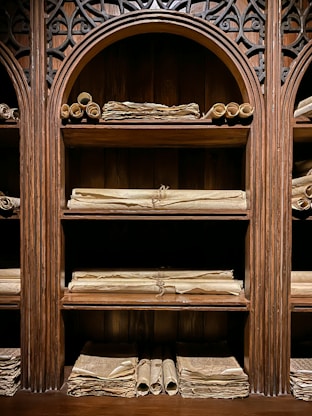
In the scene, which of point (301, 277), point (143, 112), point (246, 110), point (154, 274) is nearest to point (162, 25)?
point (143, 112)

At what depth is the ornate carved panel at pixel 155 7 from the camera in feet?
5.13

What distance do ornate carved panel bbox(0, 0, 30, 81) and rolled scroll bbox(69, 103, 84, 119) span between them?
0.23 meters

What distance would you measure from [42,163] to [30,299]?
1.78 feet

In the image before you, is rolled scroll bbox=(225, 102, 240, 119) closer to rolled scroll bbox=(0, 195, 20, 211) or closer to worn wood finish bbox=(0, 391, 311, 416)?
rolled scroll bbox=(0, 195, 20, 211)

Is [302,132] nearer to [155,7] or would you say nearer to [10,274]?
[155,7]

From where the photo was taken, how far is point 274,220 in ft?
5.05

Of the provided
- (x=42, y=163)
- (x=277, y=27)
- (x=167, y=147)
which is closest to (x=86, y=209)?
(x=42, y=163)

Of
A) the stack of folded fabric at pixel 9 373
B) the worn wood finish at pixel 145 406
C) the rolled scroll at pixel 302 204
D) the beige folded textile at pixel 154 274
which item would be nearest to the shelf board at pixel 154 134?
the rolled scroll at pixel 302 204

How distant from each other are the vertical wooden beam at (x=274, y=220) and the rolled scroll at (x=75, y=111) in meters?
0.73

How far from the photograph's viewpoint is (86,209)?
5.32 feet

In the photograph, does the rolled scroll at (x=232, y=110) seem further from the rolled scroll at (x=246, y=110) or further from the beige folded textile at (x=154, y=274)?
the beige folded textile at (x=154, y=274)

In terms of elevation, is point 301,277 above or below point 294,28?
below

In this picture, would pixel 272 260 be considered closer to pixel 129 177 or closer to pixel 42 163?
pixel 129 177

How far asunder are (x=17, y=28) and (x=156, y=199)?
0.88 meters
